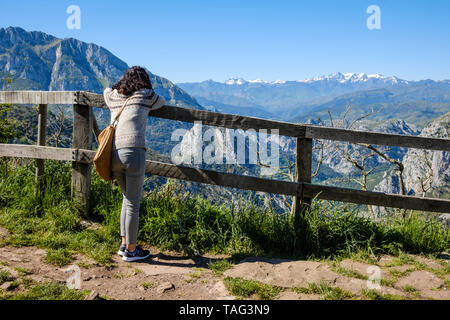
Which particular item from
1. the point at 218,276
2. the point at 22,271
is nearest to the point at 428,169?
the point at 218,276

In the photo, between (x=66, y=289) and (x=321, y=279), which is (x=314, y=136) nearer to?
(x=321, y=279)

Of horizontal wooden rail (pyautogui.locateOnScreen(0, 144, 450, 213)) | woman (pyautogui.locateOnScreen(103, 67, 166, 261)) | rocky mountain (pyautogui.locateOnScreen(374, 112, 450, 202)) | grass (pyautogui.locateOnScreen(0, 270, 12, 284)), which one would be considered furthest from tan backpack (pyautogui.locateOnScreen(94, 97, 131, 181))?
rocky mountain (pyautogui.locateOnScreen(374, 112, 450, 202))

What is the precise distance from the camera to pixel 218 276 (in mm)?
3949

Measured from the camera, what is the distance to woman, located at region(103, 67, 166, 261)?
12.8 feet

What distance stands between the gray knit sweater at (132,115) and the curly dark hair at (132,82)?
0.18ft

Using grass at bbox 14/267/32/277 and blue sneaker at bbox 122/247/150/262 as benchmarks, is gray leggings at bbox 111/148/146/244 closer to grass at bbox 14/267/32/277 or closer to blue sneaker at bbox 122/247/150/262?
blue sneaker at bbox 122/247/150/262

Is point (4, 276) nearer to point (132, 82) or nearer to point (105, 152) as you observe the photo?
point (105, 152)

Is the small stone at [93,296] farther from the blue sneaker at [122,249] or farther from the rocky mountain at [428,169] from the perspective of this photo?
the rocky mountain at [428,169]

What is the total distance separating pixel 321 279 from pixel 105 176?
2627 millimetres

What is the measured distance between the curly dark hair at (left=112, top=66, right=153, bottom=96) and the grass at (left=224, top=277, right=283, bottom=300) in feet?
7.83

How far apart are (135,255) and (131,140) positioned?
4.72ft
